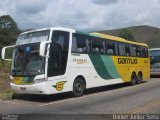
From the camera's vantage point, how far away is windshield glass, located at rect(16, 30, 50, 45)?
15635 mm

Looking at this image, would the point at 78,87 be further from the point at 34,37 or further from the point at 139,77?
the point at 139,77

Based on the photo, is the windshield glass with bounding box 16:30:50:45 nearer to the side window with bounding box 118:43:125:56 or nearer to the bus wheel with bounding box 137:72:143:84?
the side window with bounding box 118:43:125:56

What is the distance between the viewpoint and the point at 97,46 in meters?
19.2

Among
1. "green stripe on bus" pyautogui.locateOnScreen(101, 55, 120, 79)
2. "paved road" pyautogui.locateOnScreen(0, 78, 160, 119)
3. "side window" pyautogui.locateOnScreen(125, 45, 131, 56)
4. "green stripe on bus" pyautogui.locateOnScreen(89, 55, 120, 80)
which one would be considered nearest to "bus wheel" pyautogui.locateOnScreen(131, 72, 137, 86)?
"side window" pyautogui.locateOnScreen(125, 45, 131, 56)

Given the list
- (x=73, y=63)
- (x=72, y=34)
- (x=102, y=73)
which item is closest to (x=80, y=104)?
(x=73, y=63)

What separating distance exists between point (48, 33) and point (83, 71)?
122 inches

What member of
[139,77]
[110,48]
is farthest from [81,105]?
[139,77]

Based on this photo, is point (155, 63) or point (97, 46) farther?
point (155, 63)

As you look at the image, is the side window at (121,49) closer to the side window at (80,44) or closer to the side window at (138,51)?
the side window at (138,51)

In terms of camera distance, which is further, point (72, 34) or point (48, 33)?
point (72, 34)

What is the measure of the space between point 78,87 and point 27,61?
→ 3.02m

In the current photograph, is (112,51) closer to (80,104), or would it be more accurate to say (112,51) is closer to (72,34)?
(72,34)

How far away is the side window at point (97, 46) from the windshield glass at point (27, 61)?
13.7 ft

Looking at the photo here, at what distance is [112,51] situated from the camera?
816 inches
